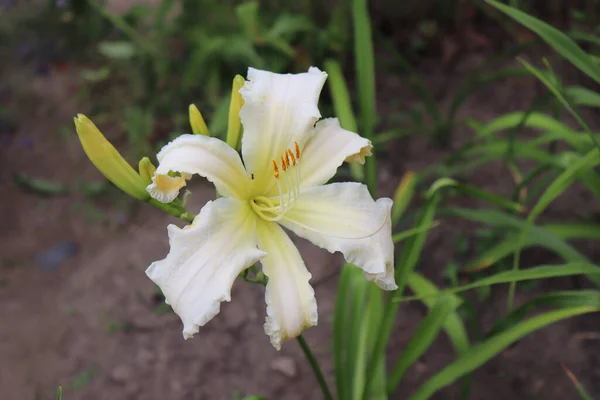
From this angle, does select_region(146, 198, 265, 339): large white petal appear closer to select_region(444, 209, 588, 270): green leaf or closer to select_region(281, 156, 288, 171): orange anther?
select_region(281, 156, 288, 171): orange anther

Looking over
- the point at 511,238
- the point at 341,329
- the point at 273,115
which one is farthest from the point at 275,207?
the point at 511,238

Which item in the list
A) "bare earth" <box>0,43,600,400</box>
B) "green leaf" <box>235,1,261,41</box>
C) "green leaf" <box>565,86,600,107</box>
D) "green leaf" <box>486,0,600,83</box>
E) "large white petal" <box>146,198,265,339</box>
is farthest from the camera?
"green leaf" <box>235,1,261,41</box>

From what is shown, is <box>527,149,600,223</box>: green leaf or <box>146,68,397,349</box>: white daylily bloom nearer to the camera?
<box>146,68,397,349</box>: white daylily bloom

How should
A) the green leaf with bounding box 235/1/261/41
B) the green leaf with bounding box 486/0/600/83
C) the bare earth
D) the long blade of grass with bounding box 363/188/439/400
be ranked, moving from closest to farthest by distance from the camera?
1. the green leaf with bounding box 486/0/600/83
2. the long blade of grass with bounding box 363/188/439/400
3. the bare earth
4. the green leaf with bounding box 235/1/261/41

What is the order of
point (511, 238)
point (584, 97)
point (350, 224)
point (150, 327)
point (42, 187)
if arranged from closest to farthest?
1. point (350, 224)
2. point (584, 97)
3. point (511, 238)
4. point (150, 327)
5. point (42, 187)

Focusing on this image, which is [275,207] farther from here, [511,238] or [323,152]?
[511,238]

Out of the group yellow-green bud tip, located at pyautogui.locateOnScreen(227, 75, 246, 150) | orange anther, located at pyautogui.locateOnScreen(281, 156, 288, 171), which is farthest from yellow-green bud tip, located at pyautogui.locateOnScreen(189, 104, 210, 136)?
orange anther, located at pyautogui.locateOnScreen(281, 156, 288, 171)
